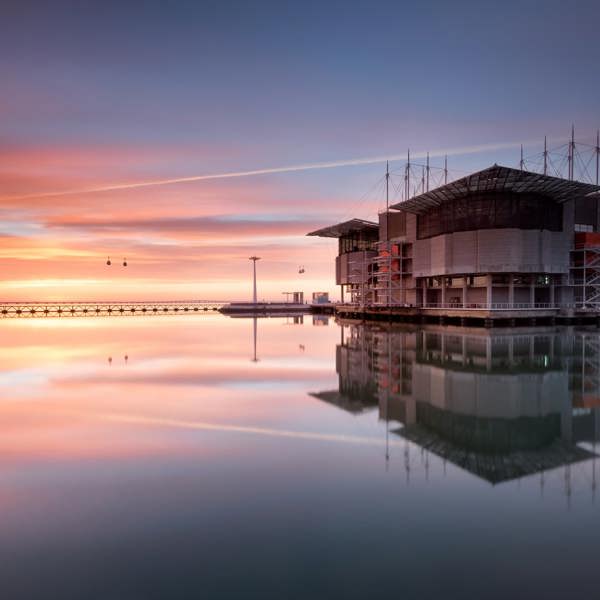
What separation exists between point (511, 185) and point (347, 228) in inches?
1460

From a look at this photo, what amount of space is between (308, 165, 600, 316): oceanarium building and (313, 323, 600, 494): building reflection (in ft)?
90.6

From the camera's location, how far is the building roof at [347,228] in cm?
8569

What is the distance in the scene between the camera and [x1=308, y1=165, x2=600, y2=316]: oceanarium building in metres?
57.8

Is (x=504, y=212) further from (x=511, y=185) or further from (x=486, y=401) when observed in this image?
→ (x=486, y=401)

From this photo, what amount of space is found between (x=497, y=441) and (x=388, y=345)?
930 inches

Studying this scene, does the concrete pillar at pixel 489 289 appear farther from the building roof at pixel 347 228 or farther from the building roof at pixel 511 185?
the building roof at pixel 347 228

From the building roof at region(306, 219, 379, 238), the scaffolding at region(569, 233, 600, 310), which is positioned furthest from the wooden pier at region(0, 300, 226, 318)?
the scaffolding at region(569, 233, 600, 310)

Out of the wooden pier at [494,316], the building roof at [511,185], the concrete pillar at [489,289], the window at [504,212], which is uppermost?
the building roof at [511,185]

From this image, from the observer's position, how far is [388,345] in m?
35.1

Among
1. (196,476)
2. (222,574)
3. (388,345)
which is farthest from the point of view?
(388,345)

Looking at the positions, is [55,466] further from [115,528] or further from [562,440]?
[562,440]

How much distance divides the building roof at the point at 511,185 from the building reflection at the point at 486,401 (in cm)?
2718

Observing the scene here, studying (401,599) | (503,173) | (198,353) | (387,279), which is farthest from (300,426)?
(387,279)

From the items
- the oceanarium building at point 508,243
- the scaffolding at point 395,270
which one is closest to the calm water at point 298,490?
the oceanarium building at point 508,243
